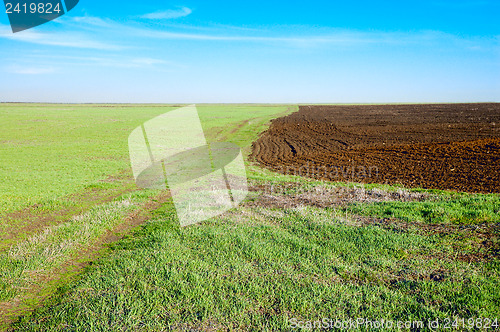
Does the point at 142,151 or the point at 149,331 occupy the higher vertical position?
the point at 149,331

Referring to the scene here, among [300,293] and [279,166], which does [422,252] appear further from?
[279,166]

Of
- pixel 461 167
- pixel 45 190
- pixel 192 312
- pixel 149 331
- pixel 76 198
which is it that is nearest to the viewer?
pixel 149 331

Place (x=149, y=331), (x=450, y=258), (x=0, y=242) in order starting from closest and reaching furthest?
(x=149, y=331), (x=450, y=258), (x=0, y=242)

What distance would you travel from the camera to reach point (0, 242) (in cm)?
700

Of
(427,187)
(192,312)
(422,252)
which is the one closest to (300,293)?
(192,312)

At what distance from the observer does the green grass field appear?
407 centimetres

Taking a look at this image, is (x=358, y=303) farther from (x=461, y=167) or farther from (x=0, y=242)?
(x=461, y=167)

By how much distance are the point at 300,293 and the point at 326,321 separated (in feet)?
2.09

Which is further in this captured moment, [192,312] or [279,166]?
[279,166]

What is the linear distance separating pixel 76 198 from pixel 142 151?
43.0 feet

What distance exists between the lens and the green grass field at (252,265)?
4066 millimetres

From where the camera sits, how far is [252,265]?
5336 millimetres

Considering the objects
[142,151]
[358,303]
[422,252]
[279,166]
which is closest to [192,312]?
[358,303]

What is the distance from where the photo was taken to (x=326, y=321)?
3902 mm
